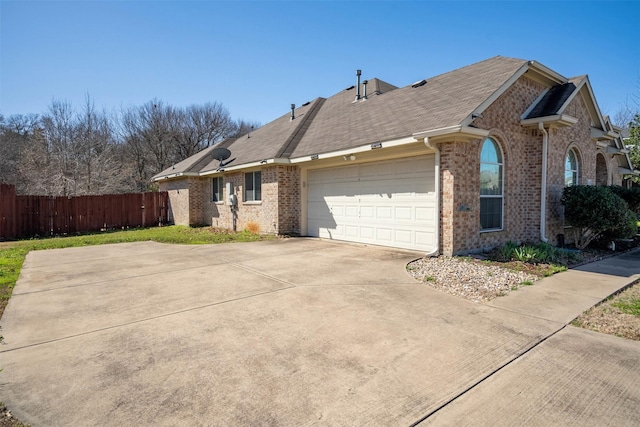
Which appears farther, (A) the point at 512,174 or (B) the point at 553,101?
(B) the point at 553,101

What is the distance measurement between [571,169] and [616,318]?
27.4 feet

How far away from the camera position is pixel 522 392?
2762mm

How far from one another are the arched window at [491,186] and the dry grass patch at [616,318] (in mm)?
3548

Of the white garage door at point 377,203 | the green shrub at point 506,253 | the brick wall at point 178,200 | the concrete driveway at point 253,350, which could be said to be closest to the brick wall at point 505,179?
the green shrub at point 506,253

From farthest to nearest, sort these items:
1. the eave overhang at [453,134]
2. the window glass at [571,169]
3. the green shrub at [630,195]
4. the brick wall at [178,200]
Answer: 1. the brick wall at [178,200]
2. the window glass at [571,169]
3. the green shrub at [630,195]
4. the eave overhang at [453,134]

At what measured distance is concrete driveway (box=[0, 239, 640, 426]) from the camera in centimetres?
257

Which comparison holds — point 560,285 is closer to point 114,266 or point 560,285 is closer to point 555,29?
point 555,29

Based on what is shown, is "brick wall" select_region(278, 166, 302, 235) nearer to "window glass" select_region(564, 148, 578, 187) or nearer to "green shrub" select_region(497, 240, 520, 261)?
"green shrub" select_region(497, 240, 520, 261)

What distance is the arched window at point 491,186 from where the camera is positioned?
859 cm

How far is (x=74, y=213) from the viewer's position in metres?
17.0

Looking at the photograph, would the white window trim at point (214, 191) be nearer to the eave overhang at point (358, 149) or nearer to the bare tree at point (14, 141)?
the eave overhang at point (358, 149)

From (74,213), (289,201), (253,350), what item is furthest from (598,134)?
(74,213)

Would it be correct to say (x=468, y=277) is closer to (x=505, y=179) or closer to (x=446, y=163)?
(x=446, y=163)

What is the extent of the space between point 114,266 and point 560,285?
9418 mm
